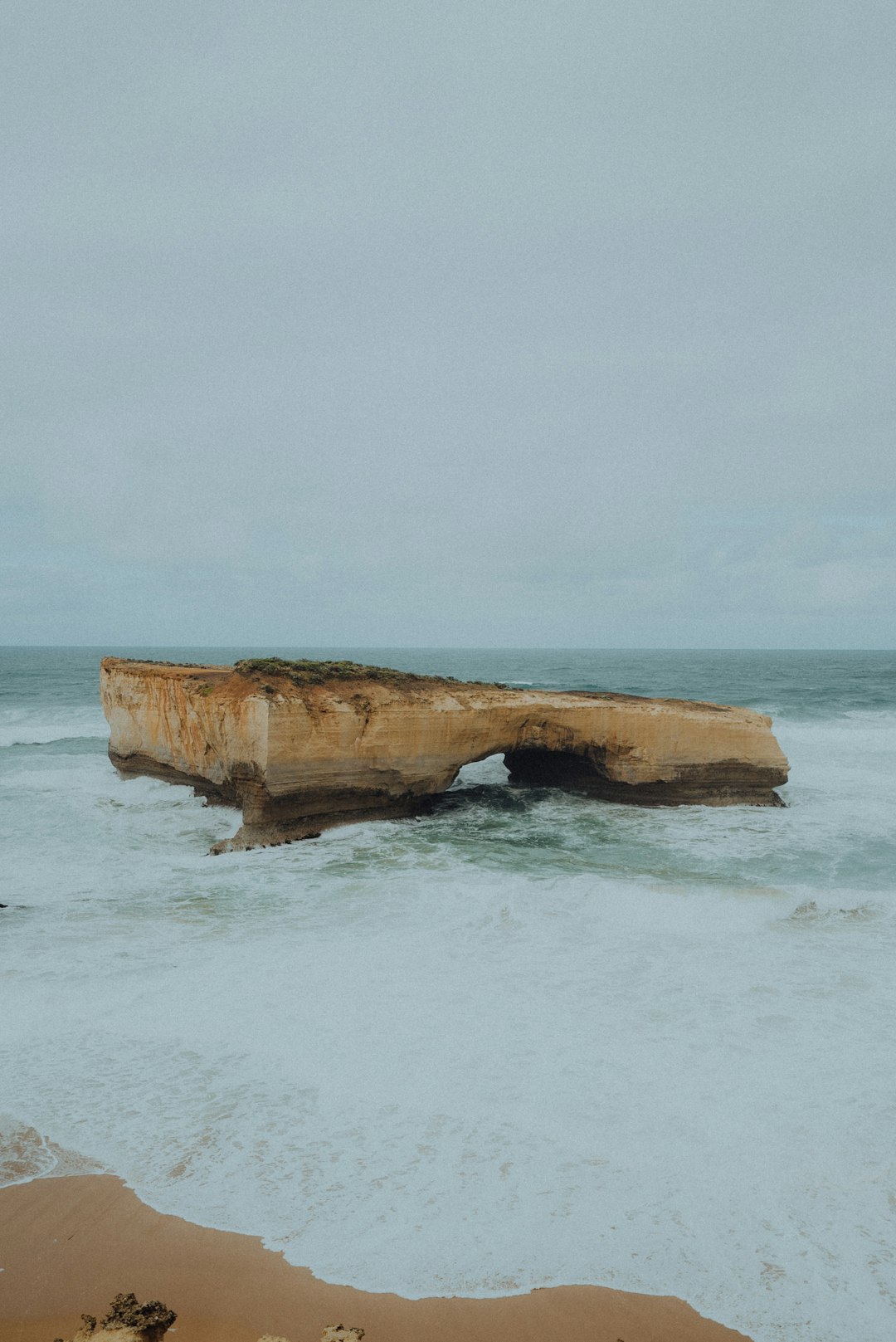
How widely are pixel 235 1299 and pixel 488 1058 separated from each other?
8.35 feet

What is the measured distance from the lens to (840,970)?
7.49 meters

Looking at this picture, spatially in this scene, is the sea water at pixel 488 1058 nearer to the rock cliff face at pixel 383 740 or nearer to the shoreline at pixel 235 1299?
the shoreline at pixel 235 1299

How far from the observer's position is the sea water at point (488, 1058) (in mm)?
4289

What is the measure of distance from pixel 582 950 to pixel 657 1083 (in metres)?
2.44

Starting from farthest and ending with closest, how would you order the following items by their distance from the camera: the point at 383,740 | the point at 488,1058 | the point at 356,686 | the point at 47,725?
the point at 47,725
the point at 356,686
the point at 383,740
the point at 488,1058

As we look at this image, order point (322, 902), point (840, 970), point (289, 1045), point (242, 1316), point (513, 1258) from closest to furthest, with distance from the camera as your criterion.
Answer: point (242, 1316) < point (513, 1258) < point (289, 1045) < point (840, 970) < point (322, 902)

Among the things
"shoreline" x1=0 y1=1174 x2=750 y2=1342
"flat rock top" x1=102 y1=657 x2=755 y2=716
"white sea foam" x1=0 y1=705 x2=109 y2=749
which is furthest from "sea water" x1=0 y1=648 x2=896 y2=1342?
"white sea foam" x1=0 y1=705 x2=109 y2=749

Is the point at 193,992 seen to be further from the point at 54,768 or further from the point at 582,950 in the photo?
the point at 54,768

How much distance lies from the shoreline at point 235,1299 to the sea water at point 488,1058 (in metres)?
0.11

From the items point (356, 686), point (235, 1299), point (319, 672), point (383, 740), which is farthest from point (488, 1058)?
point (319, 672)

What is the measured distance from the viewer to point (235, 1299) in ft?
12.8

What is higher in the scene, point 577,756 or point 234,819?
point 577,756

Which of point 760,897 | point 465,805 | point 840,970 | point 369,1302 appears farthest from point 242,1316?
point 465,805

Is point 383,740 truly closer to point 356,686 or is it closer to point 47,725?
point 356,686
